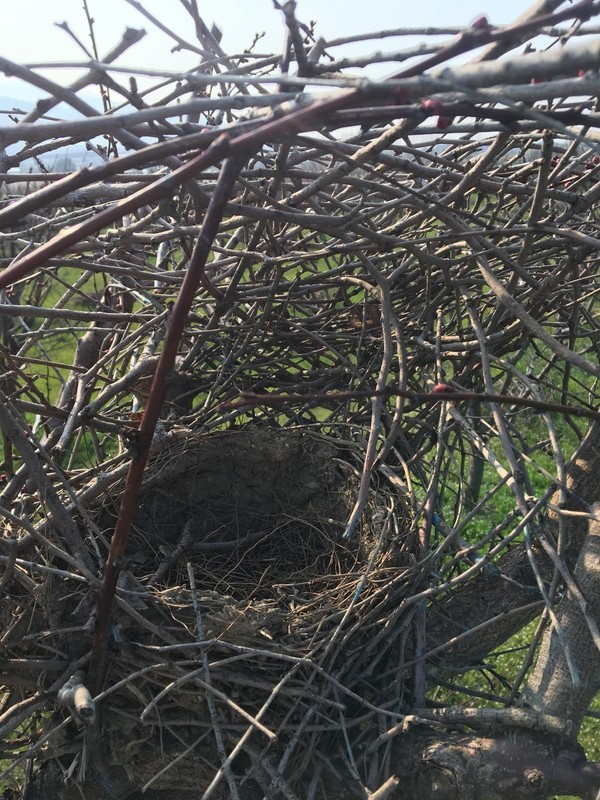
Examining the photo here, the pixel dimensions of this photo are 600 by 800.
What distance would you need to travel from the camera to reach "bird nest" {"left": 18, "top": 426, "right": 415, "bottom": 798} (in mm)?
1321

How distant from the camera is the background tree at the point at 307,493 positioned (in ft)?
2.76

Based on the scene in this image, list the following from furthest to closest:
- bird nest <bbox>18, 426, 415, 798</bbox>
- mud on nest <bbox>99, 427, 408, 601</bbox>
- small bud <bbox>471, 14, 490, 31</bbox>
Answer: mud on nest <bbox>99, 427, 408, 601</bbox> → bird nest <bbox>18, 426, 415, 798</bbox> → small bud <bbox>471, 14, 490, 31</bbox>

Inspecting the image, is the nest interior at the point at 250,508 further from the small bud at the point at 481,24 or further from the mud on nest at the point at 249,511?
the small bud at the point at 481,24

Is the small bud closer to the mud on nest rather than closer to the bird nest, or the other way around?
the bird nest

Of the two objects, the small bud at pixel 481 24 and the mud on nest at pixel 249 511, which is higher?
the small bud at pixel 481 24

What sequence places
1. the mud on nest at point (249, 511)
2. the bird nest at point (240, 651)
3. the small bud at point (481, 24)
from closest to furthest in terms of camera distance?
the small bud at point (481, 24)
the bird nest at point (240, 651)
the mud on nest at point (249, 511)

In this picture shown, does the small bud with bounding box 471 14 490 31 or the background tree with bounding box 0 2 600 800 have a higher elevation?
the small bud with bounding box 471 14 490 31

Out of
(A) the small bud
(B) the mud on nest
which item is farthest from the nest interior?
(A) the small bud

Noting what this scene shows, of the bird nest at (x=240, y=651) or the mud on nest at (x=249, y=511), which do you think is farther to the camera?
the mud on nest at (x=249, y=511)

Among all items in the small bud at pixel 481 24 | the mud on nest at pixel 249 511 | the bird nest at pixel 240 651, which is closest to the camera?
the small bud at pixel 481 24

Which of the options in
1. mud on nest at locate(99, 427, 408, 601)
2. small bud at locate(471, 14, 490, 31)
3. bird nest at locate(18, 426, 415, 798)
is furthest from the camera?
mud on nest at locate(99, 427, 408, 601)

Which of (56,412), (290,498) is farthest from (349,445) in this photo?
(56,412)

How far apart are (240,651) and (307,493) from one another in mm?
711

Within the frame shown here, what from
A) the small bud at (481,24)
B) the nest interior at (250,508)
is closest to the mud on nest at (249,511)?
the nest interior at (250,508)
